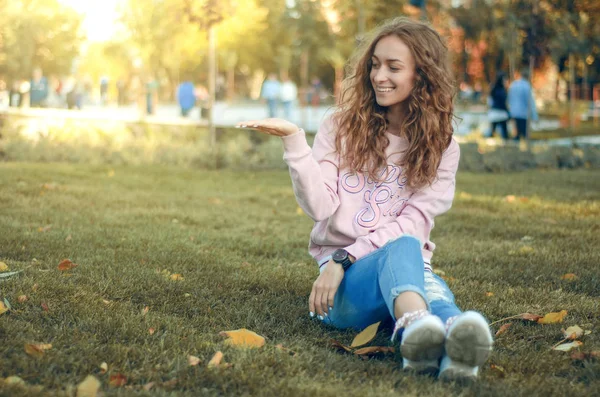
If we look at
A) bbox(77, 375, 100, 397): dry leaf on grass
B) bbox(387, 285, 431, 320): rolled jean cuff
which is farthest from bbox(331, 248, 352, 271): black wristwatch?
bbox(77, 375, 100, 397): dry leaf on grass

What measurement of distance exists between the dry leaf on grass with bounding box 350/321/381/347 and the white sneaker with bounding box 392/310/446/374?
0.33 metres

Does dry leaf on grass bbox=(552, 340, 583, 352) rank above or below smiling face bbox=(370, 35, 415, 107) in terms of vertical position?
below

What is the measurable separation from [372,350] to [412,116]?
1115 millimetres

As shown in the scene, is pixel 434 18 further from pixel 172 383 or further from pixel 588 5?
pixel 172 383

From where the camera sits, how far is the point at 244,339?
3.18 metres

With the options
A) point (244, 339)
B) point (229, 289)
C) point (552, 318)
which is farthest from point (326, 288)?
point (552, 318)

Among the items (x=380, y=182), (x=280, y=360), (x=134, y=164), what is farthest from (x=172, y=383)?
(x=134, y=164)

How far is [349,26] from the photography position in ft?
76.3

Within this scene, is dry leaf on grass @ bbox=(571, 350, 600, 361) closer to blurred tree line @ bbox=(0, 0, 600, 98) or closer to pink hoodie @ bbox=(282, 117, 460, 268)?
pink hoodie @ bbox=(282, 117, 460, 268)

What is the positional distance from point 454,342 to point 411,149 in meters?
1.12

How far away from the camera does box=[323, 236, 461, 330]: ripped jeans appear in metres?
2.90

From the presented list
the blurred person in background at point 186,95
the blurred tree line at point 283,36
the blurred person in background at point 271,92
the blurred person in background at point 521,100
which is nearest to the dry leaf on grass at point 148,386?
the blurred tree line at point 283,36

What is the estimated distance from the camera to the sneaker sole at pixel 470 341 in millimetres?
2562

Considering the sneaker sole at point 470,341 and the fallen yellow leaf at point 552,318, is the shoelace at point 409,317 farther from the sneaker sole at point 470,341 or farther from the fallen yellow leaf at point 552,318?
the fallen yellow leaf at point 552,318
